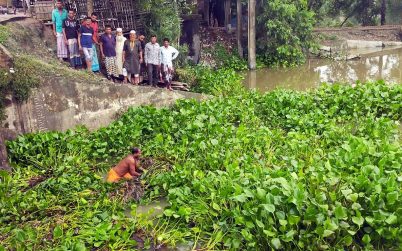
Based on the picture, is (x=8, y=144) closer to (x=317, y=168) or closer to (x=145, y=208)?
(x=145, y=208)

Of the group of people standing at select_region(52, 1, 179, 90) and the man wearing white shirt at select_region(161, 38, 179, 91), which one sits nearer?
the group of people standing at select_region(52, 1, 179, 90)

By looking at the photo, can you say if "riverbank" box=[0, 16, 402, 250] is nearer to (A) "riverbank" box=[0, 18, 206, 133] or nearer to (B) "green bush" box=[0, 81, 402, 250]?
(B) "green bush" box=[0, 81, 402, 250]

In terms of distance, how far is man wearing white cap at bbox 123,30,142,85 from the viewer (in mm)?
9906

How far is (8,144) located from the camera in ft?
24.2

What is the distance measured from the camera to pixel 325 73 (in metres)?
Answer: 17.5

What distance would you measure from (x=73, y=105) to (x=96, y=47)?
227 cm

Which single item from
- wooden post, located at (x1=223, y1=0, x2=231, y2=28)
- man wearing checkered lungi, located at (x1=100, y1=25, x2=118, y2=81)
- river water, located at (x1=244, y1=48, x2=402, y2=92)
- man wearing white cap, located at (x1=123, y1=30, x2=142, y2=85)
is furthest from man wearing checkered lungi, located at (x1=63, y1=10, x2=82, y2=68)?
wooden post, located at (x1=223, y1=0, x2=231, y2=28)

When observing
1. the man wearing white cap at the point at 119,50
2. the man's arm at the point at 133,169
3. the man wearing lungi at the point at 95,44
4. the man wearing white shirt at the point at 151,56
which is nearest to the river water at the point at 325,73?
the man wearing white shirt at the point at 151,56

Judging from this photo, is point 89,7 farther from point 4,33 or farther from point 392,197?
point 392,197

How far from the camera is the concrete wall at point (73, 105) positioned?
26.0 feet

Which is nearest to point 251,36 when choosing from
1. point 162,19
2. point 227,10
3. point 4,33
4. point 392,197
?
point 227,10

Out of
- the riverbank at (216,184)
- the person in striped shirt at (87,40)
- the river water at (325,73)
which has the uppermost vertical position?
the person in striped shirt at (87,40)

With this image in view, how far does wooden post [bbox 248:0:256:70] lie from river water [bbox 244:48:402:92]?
0.43 meters

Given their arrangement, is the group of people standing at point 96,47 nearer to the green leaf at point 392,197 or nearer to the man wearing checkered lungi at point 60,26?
the man wearing checkered lungi at point 60,26
